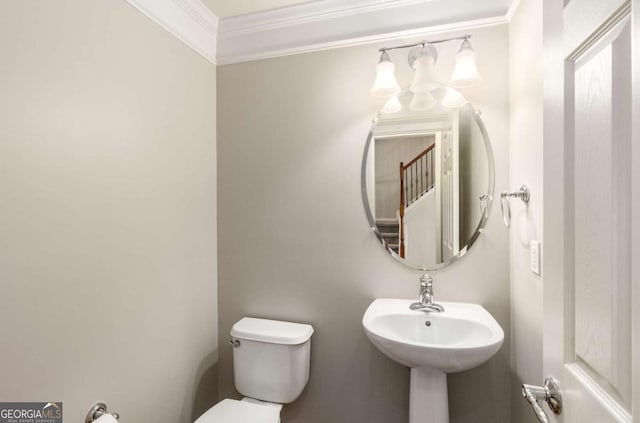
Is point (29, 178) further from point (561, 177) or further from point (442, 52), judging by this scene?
point (442, 52)

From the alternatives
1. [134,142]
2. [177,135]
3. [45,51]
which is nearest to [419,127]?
[177,135]

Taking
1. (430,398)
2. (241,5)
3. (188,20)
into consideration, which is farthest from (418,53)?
(430,398)

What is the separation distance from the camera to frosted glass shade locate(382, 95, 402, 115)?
1.59m

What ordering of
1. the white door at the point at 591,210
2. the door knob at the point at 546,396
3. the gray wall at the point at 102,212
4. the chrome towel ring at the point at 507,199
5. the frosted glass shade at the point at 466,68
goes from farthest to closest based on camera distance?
the frosted glass shade at the point at 466,68
the chrome towel ring at the point at 507,199
the gray wall at the point at 102,212
the door knob at the point at 546,396
the white door at the point at 591,210

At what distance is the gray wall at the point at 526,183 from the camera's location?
113 cm

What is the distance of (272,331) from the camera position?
5.32ft

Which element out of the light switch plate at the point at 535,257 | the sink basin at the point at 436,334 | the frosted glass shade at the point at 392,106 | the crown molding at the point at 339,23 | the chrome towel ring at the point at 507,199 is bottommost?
the sink basin at the point at 436,334

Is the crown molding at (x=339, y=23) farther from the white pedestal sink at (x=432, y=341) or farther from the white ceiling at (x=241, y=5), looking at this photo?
the white pedestal sink at (x=432, y=341)

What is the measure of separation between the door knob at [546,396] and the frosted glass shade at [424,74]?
4.30ft

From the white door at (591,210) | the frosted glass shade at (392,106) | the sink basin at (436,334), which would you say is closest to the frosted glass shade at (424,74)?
the frosted glass shade at (392,106)

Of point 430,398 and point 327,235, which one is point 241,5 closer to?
point 327,235

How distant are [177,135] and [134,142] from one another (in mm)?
272

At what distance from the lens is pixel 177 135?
5.27 feet

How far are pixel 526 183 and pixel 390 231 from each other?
2.08 feet
